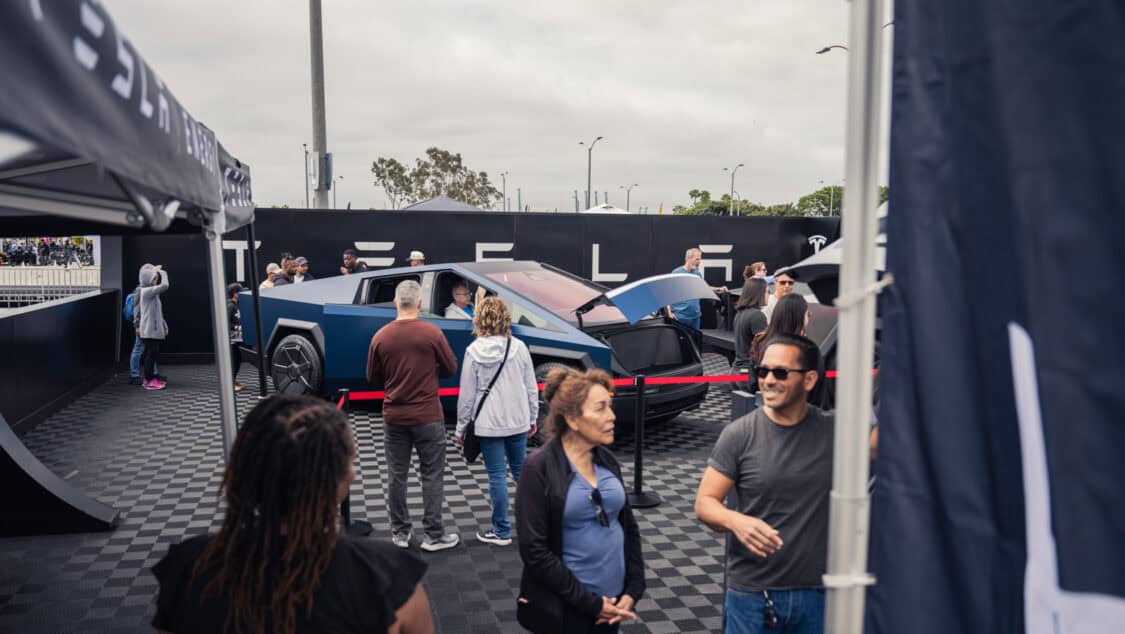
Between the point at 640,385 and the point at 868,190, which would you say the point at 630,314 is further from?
the point at 868,190

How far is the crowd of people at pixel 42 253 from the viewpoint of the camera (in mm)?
33250

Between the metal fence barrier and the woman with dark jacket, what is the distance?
18504 mm

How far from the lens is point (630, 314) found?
704 centimetres

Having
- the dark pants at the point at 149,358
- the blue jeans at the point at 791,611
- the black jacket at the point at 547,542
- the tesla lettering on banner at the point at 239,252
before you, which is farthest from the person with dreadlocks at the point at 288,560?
the tesla lettering on banner at the point at 239,252

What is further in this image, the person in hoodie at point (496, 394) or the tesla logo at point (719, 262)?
the tesla logo at point (719, 262)

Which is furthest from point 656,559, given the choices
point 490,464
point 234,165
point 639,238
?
point 639,238

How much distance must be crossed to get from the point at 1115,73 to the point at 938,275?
16.5 inches

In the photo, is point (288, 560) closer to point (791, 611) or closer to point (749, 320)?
point (791, 611)

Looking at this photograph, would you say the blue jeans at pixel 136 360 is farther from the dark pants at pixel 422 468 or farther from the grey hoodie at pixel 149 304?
the dark pants at pixel 422 468

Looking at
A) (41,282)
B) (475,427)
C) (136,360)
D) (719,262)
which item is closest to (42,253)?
(41,282)

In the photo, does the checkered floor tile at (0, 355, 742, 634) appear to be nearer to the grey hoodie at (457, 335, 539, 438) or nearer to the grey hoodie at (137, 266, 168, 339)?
the grey hoodie at (457, 335, 539, 438)

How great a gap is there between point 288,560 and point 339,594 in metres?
0.13

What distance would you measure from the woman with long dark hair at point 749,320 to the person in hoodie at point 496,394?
9.25 feet

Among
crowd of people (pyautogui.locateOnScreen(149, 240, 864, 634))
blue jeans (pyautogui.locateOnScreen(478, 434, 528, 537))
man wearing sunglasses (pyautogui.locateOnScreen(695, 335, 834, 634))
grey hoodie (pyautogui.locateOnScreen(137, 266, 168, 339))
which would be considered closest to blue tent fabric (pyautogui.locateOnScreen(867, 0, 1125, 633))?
crowd of people (pyautogui.locateOnScreen(149, 240, 864, 634))
